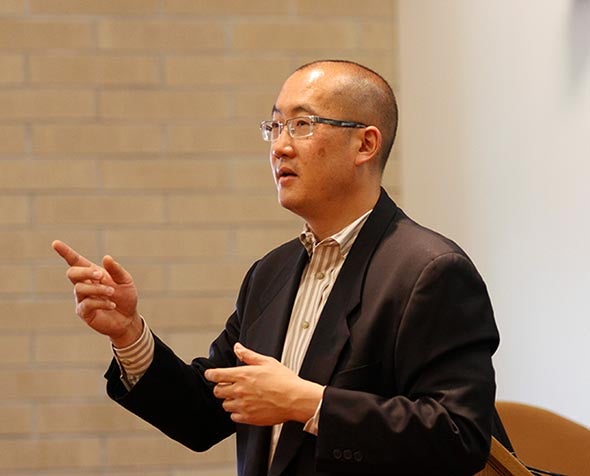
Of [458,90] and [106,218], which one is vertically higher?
[458,90]

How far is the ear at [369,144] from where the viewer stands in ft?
7.21

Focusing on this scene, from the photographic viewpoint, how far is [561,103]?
3100 mm

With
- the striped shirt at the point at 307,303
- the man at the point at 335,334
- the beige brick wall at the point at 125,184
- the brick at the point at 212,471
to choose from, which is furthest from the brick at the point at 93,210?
the striped shirt at the point at 307,303

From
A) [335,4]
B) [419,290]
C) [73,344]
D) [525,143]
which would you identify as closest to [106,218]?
[73,344]

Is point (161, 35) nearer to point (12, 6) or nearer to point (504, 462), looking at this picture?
point (12, 6)

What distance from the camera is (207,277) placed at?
3.93 metres

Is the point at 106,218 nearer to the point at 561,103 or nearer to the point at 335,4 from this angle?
the point at 335,4

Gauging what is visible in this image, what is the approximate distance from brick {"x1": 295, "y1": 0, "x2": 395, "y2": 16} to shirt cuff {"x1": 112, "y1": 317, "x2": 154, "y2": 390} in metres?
2.05

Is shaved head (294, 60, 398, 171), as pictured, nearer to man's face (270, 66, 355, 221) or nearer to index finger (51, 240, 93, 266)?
man's face (270, 66, 355, 221)

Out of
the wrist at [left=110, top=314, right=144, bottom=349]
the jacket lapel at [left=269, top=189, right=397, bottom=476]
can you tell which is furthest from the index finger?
the jacket lapel at [left=269, top=189, right=397, bottom=476]

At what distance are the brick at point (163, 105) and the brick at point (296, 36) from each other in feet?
0.71

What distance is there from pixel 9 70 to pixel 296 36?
994 millimetres

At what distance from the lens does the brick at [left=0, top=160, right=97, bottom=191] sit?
3.87 m

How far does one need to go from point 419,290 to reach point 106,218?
2122mm
